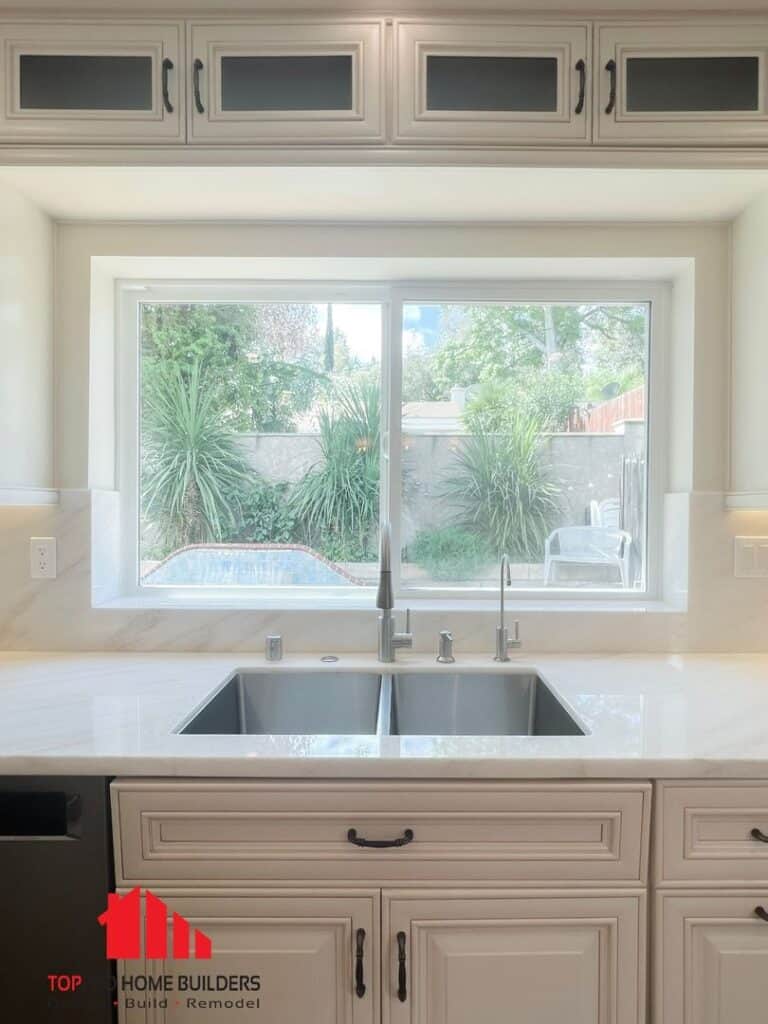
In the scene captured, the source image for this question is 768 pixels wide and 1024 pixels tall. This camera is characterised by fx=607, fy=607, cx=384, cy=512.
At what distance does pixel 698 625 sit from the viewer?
1783 mm

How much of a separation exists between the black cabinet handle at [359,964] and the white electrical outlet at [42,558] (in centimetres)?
128

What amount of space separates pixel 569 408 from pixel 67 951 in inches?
72.4

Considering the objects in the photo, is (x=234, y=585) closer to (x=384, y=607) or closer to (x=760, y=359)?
(x=384, y=607)

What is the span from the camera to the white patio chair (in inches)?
77.3

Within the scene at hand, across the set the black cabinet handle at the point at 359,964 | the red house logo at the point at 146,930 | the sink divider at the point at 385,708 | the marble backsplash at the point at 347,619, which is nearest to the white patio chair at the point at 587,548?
the marble backsplash at the point at 347,619

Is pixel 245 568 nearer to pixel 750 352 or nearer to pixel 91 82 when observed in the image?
pixel 91 82

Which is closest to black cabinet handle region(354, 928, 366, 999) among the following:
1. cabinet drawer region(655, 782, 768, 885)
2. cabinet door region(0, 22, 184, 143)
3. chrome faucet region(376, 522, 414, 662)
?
cabinet drawer region(655, 782, 768, 885)

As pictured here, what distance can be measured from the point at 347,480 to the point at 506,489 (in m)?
0.51

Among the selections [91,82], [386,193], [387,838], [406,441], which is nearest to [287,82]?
[386,193]

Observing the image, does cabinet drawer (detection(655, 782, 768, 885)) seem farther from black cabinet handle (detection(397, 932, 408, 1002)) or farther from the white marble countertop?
black cabinet handle (detection(397, 932, 408, 1002))

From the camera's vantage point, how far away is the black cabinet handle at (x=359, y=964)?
3.58ft

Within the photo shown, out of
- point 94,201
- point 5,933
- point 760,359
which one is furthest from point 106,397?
point 760,359

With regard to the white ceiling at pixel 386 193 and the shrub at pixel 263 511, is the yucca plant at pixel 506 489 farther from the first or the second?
the white ceiling at pixel 386 193

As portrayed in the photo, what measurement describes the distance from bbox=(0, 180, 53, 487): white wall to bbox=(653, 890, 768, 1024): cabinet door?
5.69ft
